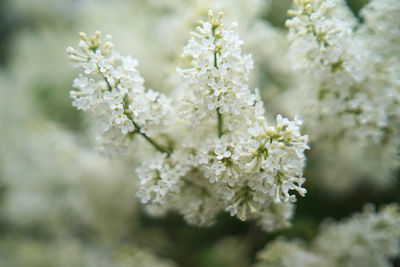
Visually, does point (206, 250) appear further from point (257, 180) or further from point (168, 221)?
point (257, 180)

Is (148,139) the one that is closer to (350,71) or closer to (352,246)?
(350,71)

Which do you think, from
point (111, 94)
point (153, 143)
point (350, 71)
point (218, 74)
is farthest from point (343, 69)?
point (111, 94)

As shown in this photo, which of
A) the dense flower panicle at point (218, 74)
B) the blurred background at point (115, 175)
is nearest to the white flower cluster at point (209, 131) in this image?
the dense flower panicle at point (218, 74)

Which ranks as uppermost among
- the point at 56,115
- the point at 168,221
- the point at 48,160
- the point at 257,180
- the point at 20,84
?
the point at 20,84

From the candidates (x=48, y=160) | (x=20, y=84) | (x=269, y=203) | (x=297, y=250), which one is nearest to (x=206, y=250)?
(x=297, y=250)

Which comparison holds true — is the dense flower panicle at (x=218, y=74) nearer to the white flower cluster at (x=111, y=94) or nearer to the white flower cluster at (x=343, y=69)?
the white flower cluster at (x=111, y=94)

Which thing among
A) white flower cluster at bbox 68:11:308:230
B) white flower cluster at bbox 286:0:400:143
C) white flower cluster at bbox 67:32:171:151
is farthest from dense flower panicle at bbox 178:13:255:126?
white flower cluster at bbox 286:0:400:143
